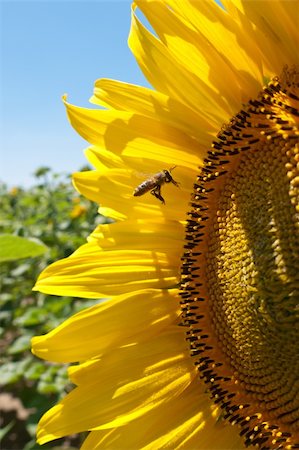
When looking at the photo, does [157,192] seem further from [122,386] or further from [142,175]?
[122,386]

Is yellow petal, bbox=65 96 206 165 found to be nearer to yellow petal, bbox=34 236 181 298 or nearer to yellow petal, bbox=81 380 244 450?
yellow petal, bbox=34 236 181 298

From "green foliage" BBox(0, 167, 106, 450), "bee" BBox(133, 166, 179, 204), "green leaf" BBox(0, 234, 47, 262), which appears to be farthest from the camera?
"green foliage" BBox(0, 167, 106, 450)

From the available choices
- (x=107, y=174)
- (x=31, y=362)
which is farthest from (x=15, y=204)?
(x=107, y=174)

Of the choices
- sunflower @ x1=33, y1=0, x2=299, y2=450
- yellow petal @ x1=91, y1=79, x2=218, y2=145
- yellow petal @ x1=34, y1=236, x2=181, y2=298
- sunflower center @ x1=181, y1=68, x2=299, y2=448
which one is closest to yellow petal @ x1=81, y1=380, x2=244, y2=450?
sunflower @ x1=33, y1=0, x2=299, y2=450

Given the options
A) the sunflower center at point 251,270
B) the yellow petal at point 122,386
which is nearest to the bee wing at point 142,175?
the sunflower center at point 251,270

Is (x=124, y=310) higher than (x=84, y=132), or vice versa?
(x=84, y=132)

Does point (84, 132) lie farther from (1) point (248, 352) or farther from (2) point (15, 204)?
(2) point (15, 204)

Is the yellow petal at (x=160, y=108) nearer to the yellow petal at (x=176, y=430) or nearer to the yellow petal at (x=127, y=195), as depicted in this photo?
the yellow petal at (x=127, y=195)

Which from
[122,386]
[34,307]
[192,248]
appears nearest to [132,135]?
[192,248]
